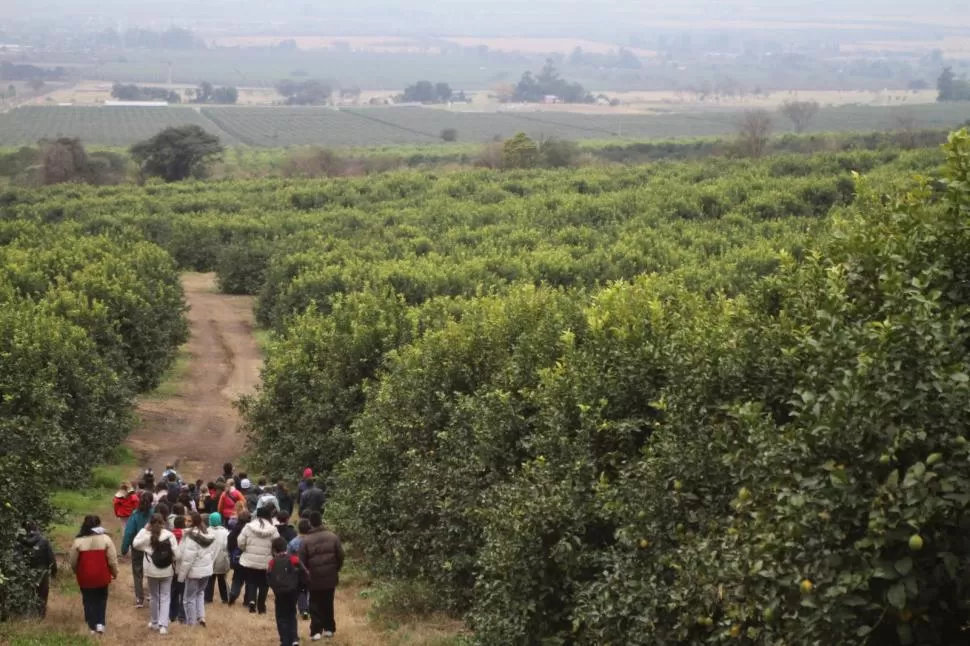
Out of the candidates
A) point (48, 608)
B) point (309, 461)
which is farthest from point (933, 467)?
point (309, 461)

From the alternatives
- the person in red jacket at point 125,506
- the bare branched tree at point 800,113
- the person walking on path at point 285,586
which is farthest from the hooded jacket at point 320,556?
the bare branched tree at point 800,113

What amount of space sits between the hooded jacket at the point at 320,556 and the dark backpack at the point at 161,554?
5.92ft

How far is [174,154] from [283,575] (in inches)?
3552

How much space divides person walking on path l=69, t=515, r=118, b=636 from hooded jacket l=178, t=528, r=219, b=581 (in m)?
0.92

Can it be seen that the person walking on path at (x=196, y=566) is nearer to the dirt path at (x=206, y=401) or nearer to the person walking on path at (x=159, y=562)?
the person walking on path at (x=159, y=562)

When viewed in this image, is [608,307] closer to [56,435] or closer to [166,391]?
[56,435]

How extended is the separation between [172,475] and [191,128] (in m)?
87.7

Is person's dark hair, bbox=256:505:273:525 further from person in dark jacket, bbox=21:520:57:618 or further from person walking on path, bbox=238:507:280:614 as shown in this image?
person in dark jacket, bbox=21:520:57:618

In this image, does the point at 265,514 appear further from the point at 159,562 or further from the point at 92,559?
the point at 92,559

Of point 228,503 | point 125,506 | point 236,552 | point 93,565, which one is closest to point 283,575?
point 93,565

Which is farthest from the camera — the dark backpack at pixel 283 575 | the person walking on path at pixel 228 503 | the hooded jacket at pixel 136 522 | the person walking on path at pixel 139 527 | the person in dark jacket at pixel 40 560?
the person walking on path at pixel 228 503

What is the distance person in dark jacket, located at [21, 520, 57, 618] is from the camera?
18234mm

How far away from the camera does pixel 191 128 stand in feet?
351

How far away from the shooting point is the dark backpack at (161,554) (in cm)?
1761
